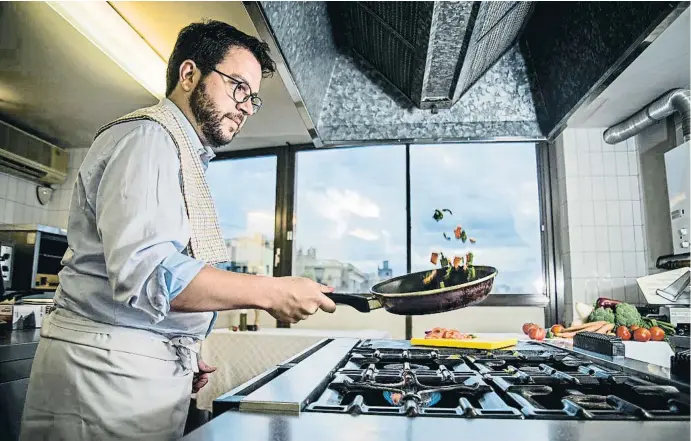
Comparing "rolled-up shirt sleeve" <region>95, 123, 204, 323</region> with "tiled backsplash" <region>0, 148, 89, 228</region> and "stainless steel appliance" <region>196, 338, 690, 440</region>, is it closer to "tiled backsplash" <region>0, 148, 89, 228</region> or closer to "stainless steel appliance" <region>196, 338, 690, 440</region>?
"stainless steel appliance" <region>196, 338, 690, 440</region>

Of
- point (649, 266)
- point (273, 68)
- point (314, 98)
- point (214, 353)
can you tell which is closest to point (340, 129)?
point (314, 98)

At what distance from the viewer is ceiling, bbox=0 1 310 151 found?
205 centimetres

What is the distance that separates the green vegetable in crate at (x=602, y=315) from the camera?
233 cm

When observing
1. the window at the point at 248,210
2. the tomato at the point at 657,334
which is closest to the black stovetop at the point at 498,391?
the tomato at the point at 657,334

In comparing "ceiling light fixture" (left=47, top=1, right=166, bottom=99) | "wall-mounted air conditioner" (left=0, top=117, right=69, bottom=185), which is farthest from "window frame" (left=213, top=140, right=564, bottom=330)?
"wall-mounted air conditioner" (left=0, top=117, right=69, bottom=185)

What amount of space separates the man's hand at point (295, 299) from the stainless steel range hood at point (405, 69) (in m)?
0.51

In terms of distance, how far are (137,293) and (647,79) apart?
9.05 ft

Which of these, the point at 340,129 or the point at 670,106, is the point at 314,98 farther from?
the point at 670,106

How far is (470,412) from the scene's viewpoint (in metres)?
0.66

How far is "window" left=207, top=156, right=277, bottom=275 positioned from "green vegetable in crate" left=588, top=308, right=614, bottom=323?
2.13 metres

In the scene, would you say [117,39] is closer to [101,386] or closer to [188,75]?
[188,75]

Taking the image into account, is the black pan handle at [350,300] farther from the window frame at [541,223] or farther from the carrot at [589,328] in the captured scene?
the window frame at [541,223]

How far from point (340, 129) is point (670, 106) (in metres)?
2.06

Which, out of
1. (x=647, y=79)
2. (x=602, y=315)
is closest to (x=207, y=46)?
(x=602, y=315)
